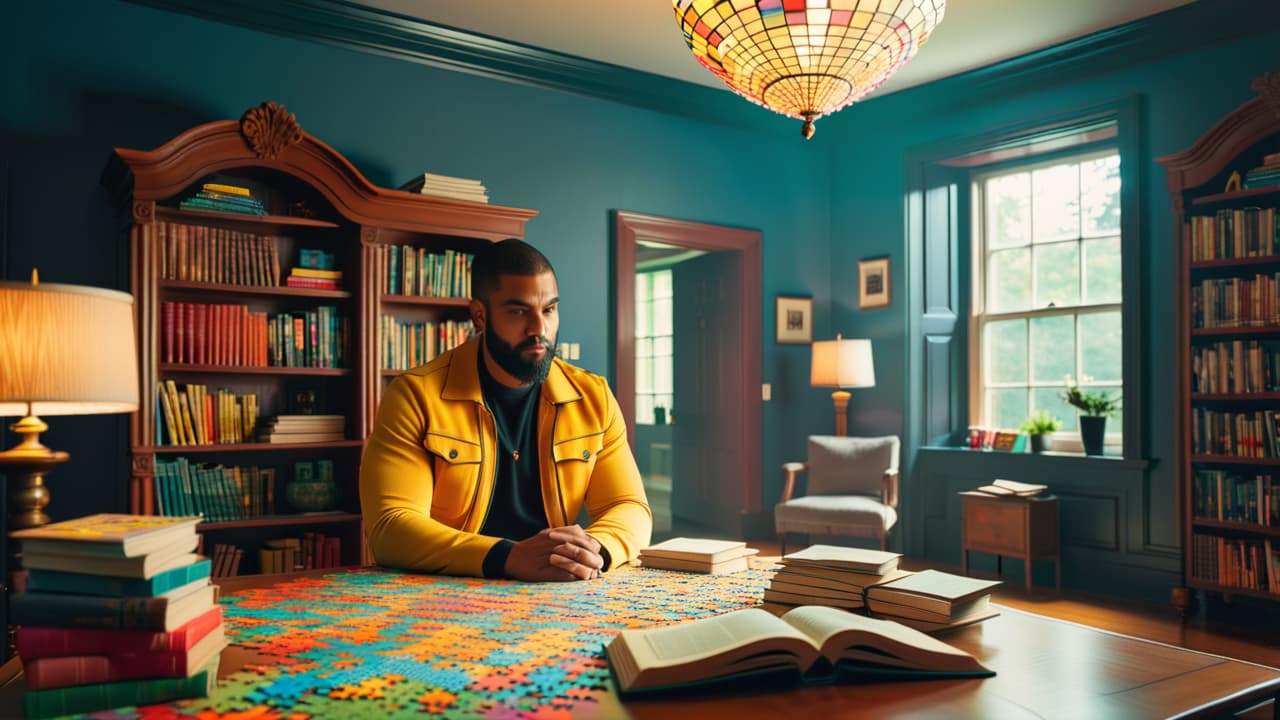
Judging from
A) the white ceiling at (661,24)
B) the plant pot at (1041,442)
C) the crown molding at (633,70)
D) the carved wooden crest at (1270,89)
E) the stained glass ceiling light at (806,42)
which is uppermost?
the white ceiling at (661,24)

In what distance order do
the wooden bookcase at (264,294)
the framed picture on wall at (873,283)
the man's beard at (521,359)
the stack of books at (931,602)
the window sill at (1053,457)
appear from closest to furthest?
the stack of books at (931,602), the man's beard at (521,359), the wooden bookcase at (264,294), the window sill at (1053,457), the framed picture on wall at (873,283)

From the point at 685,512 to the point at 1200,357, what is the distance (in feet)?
11.2

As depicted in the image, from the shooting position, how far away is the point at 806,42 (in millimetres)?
2246

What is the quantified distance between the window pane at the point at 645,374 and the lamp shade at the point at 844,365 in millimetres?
2218

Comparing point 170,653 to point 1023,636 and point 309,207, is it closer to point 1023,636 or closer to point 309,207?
point 1023,636

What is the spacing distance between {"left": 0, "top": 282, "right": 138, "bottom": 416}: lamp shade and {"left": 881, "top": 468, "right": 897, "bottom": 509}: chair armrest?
12.9ft

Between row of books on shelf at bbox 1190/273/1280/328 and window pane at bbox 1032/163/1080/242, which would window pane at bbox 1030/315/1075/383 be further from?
row of books on shelf at bbox 1190/273/1280/328

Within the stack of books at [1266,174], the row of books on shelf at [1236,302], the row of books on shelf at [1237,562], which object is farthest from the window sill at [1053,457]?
the stack of books at [1266,174]

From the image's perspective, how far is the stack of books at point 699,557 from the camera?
5.77 feet

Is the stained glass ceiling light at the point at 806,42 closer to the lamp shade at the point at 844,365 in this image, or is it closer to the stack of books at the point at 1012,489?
the stack of books at the point at 1012,489

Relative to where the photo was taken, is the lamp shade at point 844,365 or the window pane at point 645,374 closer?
the lamp shade at point 844,365

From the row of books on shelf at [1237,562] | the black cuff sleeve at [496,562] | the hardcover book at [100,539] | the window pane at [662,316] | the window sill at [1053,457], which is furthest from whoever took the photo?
the window pane at [662,316]

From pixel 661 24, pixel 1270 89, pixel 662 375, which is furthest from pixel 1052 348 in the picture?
pixel 662 375

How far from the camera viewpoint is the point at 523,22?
4680 millimetres
